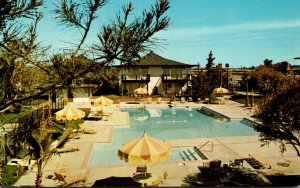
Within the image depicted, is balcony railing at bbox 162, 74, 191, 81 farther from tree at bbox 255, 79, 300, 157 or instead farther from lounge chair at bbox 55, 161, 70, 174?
tree at bbox 255, 79, 300, 157

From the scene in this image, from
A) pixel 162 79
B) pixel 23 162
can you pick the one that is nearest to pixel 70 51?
pixel 23 162

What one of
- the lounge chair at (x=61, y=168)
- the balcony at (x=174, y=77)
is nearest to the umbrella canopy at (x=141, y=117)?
the lounge chair at (x=61, y=168)

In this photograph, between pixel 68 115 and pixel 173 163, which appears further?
pixel 68 115

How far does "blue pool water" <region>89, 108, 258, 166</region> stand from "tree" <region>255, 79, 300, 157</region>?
7279mm

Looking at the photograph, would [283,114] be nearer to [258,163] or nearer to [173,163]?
[258,163]

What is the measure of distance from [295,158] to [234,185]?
516cm

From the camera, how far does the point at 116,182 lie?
37.7 ft

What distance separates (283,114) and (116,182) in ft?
22.0

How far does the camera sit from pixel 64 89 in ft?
15.1

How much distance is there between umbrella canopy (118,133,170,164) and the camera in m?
10.7

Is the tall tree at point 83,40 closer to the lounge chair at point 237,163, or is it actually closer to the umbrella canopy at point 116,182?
the umbrella canopy at point 116,182

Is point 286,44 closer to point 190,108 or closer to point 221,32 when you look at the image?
point 221,32

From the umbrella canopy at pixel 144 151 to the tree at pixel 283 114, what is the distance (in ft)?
12.5

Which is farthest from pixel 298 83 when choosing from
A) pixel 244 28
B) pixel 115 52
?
pixel 115 52
